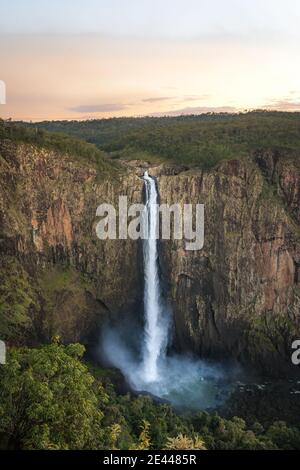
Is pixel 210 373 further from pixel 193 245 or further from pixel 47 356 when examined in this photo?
pixel 47 356

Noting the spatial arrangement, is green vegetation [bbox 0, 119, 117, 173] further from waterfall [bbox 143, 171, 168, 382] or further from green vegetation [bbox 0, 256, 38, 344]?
green vegetation [bbox 0, 256, 38, 344]

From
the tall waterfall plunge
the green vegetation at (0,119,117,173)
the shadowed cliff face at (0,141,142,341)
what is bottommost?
the tall waterfall plunge

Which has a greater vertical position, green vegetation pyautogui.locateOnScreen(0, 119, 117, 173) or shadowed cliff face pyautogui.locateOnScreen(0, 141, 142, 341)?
green vegetation pyautogui.locateOnScreen(0, 119, 117, 173)

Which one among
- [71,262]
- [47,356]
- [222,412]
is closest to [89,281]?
[71,262]

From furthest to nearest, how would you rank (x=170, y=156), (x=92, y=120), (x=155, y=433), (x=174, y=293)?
(x=92, y=120)
(x=170, y=156)
(x=174, y=293)
(x=155, y=433)

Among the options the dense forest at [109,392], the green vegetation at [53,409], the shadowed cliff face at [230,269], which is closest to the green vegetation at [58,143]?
the dense forest at [109,392]

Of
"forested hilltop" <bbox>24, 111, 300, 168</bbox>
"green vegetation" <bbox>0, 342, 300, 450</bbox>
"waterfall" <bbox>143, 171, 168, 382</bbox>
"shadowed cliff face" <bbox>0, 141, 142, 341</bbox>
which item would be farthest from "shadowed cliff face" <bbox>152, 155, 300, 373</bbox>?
"green vegetation" <bbox>0, 342, 300, 450</bbox>
